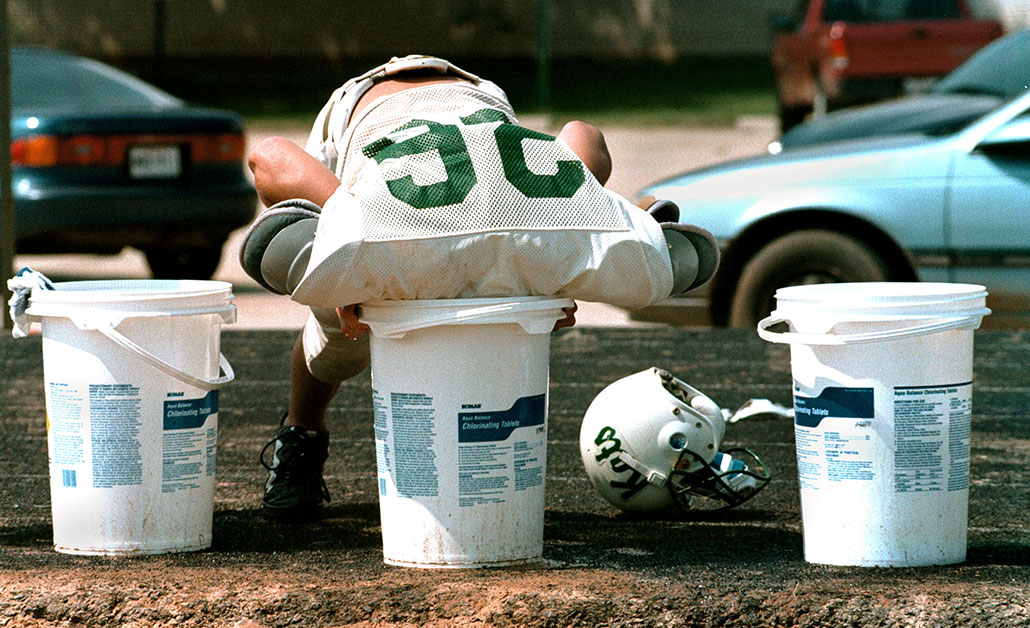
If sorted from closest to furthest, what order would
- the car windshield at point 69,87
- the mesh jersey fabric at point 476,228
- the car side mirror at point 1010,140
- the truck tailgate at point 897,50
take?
the mesh jersey fabric at point 476,228, the car side mirror at point 1010,140, the car windshield at point 69,87, the truck tailgate at point 897,50

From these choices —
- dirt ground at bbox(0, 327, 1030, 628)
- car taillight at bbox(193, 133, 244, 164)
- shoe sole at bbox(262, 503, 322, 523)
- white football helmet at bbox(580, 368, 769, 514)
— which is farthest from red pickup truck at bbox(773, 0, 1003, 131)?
shoe sole at bbox(262, 503, 322, 523)

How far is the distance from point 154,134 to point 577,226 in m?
6.29

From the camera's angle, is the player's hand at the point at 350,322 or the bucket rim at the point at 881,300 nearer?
the bucket rim at the point at 881,300

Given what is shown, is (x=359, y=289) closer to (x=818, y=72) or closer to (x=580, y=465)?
(x=580, y=465)

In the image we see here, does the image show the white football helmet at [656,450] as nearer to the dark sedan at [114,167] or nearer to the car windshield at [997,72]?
the car windshield at [997,72]

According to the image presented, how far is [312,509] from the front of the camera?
348 centimetres

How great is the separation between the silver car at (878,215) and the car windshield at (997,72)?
1.73 meters

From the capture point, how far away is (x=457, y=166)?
2.86 meters

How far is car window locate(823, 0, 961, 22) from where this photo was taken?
1437cm

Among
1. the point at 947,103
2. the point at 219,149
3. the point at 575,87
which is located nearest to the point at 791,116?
the point at 575,87

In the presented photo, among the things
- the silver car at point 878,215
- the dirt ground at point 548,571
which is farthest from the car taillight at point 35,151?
the dirt ground at point 548,571

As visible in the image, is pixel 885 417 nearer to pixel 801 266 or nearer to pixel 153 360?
pixel 153 360

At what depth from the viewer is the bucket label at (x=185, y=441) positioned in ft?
9.97

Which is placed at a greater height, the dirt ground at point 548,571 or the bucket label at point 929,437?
the bucket label at point 929,437
